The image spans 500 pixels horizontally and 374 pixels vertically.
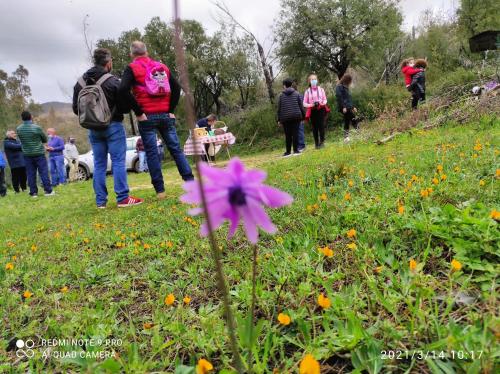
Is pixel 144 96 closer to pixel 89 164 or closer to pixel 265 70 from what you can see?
pixel 89 164

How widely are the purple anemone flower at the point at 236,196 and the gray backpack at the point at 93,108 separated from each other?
3.97 metres

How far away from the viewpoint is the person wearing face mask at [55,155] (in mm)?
11227

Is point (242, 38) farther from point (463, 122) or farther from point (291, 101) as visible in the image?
point (463, 122)

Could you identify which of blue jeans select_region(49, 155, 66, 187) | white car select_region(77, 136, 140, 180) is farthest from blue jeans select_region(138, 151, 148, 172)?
blue jeans select_region(49, 155, 66, 187)

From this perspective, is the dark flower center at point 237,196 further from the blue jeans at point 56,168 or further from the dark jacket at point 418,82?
the blue jeans at point 56,168

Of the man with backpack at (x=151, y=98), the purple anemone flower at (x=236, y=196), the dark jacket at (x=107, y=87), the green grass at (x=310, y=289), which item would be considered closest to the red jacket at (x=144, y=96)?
the man with backpack at (x=151, y=98)

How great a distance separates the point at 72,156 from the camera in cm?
1314

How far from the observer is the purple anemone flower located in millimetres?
604

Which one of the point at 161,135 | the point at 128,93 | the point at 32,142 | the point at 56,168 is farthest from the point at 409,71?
the point at 56,168

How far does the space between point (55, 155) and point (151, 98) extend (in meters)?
8.89

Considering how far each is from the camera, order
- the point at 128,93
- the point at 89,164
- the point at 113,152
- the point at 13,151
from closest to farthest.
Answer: the point at 128,93, the point at 113,152, the point at 13,151, the point at 89,164

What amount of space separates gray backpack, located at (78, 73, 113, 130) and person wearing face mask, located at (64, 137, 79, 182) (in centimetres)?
987

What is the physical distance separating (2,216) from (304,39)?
18380 millimetres

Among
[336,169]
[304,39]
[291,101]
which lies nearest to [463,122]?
[291,101]
